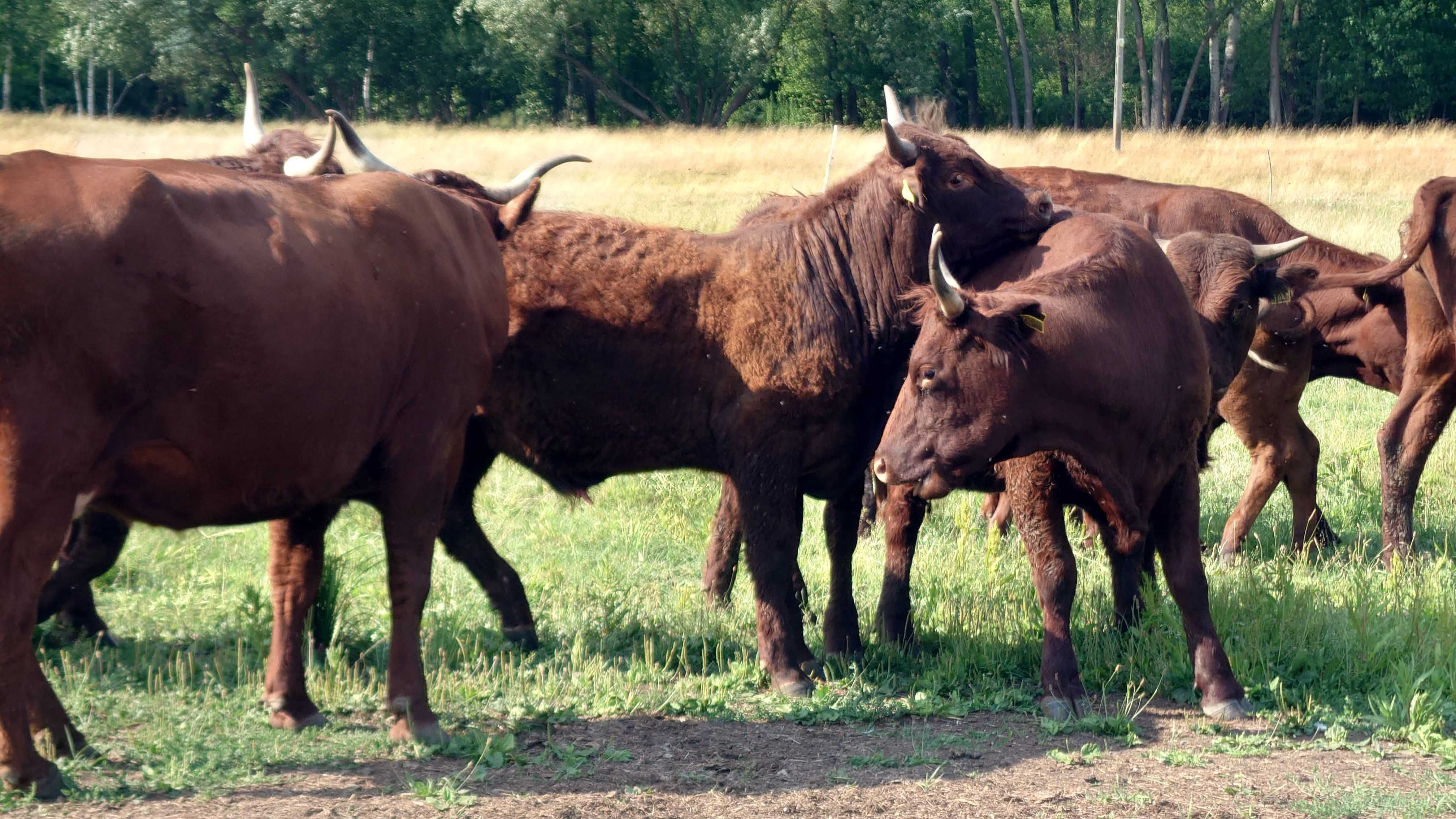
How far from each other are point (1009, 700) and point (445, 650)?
8.16 feet

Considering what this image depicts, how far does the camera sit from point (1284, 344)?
875 centimetres

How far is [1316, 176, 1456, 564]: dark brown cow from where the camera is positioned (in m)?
8.46

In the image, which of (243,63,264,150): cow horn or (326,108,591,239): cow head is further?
(243,63,264,150): cow horn

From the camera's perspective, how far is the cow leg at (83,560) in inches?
233

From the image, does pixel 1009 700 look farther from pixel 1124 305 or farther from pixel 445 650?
pixel 445 650

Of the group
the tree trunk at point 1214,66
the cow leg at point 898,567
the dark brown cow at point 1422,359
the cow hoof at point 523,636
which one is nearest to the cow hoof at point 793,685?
the cow leg at point 898,567

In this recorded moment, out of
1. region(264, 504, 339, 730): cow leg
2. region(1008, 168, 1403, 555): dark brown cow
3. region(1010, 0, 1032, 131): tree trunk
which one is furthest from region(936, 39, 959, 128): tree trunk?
region(264, 504, 339, 730): cow leg

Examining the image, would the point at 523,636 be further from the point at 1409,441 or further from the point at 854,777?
the point at 1409,441

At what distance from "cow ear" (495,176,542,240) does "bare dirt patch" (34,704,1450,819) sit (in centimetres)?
216

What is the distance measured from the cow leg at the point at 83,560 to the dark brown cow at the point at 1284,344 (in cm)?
610

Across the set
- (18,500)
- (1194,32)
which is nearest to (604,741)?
(18,500)

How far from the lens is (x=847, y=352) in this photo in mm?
6051

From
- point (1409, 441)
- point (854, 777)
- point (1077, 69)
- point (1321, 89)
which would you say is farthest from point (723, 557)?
point (1321, 89)

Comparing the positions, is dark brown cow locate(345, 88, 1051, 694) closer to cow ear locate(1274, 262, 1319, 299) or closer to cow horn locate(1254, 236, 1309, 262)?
cow horn locate(1254, 236, 1309, 262)
